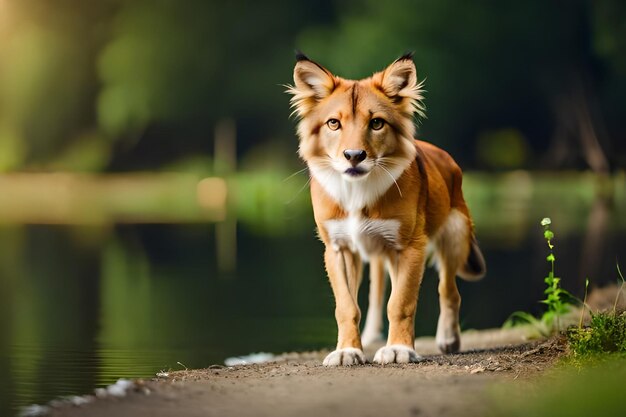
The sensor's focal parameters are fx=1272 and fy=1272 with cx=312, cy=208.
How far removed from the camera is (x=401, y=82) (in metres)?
6.34

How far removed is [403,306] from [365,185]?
618 millimetres

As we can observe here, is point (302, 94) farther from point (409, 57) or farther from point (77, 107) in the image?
point (77, 107)

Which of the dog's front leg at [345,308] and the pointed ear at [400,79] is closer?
the dog's front leg at [345,308]

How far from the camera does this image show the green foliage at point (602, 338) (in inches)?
226

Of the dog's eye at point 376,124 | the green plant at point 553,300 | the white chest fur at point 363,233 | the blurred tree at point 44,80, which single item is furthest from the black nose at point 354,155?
the blurred tree at point 44,80

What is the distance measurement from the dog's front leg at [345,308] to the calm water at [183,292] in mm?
1227

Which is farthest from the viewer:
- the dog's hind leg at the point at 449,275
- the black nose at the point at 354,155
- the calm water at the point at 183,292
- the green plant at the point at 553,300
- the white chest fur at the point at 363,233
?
the calm water at the point at 183,292

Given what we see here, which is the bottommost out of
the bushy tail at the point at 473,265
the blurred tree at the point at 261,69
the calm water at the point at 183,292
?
the calm water at the point at 183,292

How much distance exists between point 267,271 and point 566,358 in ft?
28.0

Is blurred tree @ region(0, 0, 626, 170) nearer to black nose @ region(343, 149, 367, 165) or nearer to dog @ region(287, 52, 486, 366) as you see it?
dog @ region(287, 52, 486, 366)

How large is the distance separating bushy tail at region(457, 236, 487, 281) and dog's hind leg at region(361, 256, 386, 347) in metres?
0.47

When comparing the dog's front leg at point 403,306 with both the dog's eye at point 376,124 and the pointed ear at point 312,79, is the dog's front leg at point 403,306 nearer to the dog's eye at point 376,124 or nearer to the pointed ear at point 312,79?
the dog's eye at point 376,124

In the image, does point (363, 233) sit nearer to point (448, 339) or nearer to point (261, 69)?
point (448, 339)

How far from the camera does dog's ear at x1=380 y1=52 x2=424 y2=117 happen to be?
6.32 meters
